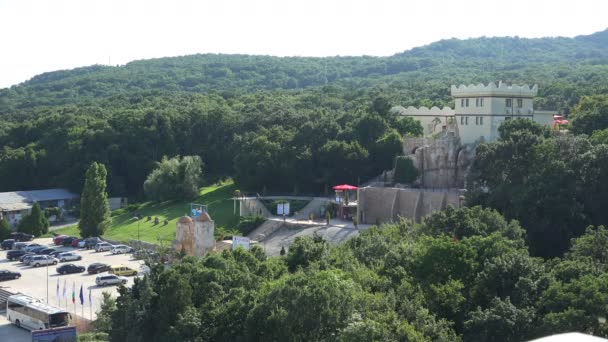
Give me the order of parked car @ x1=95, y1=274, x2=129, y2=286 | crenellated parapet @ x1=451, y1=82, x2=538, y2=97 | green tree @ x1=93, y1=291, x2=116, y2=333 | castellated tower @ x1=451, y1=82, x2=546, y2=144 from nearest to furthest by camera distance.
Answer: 1. green tree @ x1=93, y1=291, x2=116, y2=333
2. parked car @ x1=95, y1=274, x2=129, y2=286
3. crenellated parapet @ x1=451, y1=82, x2=538, y2=97
4. castellated tower @ x1=451, y1=82, x2=546, y2=144

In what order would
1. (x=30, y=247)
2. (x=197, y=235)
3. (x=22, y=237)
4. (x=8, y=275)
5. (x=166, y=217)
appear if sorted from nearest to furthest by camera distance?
(x=197, y=235) → (x=8, y=275) → (x=30, y=247) → (x=166, y=217) → (x=22, y=237)

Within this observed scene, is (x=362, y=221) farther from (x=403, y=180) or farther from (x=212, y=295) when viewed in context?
(x=212, y=295)

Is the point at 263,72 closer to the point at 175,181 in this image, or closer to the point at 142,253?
the point at 175,181

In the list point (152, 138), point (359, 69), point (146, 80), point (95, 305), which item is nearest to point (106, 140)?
point (152, 138)

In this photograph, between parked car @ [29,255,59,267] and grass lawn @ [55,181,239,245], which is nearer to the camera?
parked car @ [29,255,59,267]

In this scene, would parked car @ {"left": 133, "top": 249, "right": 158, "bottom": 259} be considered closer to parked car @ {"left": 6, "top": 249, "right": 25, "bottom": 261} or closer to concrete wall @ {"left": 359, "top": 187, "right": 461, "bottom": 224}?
parked car @ {"left": 6, "top": 249, "right": 25, "bottom": 261}

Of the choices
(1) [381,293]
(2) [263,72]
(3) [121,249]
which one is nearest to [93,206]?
(3) [121,249]

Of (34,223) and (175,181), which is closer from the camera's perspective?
(34,223)

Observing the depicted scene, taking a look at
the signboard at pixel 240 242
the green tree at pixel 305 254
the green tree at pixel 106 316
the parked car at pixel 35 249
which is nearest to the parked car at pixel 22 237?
the parked car at pixel 35 249

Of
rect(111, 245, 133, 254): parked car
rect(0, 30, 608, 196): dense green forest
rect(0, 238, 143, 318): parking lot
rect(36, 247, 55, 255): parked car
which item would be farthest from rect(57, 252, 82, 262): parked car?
rect(0, 30, 608, 196): dense green forest
